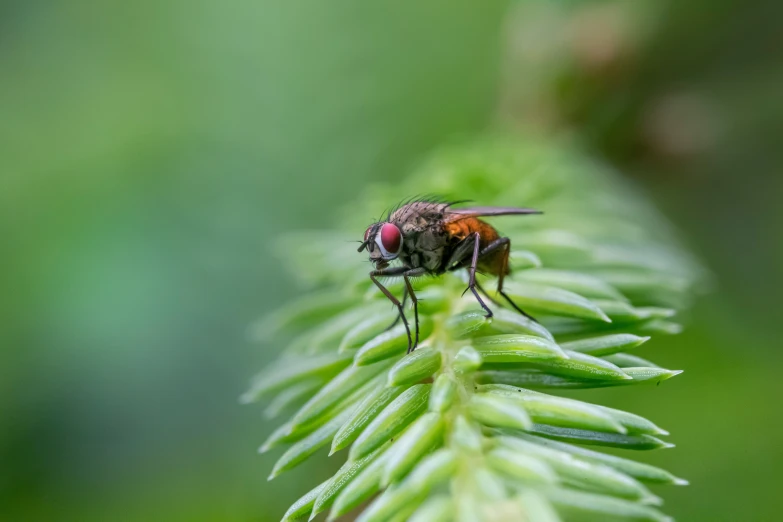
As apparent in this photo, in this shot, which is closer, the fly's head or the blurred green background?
the fly's head

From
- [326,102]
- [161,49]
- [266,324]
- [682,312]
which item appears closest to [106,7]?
[161,49]

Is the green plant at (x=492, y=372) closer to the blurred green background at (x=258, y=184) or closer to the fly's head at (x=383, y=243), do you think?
the fly's head at (x=383, y=243)

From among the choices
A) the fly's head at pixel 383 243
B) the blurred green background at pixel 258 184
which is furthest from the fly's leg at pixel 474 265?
the blurred green background at pixel 258 184

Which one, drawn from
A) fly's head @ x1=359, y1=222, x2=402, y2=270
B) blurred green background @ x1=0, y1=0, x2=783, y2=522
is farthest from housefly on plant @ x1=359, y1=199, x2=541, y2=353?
blurred green background @ x1=0, y1=0, x2=783, y2=522

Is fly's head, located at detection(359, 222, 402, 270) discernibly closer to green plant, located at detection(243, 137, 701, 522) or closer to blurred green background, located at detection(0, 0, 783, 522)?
green plant, located at detection(243, 137, 701, 522)

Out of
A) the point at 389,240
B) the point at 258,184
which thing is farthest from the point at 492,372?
the point at 258,184

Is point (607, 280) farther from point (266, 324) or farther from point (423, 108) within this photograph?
point (423, 108)

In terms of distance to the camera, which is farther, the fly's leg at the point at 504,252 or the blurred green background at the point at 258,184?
the blurred green background at the point at 258,184
